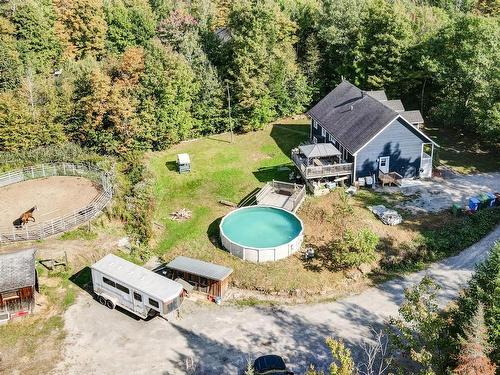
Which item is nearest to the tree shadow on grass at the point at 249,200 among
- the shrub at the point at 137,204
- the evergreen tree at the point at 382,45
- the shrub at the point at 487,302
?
the shrub at the point at 137,204

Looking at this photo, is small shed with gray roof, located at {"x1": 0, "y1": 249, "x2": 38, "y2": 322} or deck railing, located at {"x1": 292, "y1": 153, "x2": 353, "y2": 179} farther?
deck railing, located at {"x1": 292, "y1": 153, "x2": 353, "y2": 179}

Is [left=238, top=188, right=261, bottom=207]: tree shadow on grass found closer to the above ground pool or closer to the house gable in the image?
the above ground pool

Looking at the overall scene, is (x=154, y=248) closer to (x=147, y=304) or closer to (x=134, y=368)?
(x=147, y=304)

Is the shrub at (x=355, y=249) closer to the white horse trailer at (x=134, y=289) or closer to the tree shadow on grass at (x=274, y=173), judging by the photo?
the white horse trailer at (x=134, y=289)

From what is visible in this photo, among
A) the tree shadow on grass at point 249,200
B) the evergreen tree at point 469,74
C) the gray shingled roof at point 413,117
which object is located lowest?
the tree shadow on grass at point 249,200

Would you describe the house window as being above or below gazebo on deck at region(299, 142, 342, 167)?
below

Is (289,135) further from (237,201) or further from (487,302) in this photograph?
(487,302)

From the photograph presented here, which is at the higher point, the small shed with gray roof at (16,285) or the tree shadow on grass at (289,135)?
the tree shadow on grass at (289,135)

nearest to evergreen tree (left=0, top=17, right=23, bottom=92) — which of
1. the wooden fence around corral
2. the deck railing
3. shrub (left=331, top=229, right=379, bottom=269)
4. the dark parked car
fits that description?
the wooden fence around corral
